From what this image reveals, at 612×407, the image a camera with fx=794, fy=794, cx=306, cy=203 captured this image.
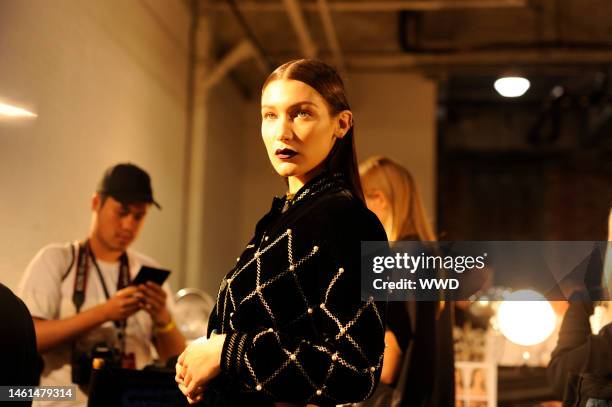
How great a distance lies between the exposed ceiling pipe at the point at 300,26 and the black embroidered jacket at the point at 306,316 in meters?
3.45

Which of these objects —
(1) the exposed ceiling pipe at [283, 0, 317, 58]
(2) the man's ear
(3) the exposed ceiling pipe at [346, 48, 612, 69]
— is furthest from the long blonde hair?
(3) the exposed ceiling pipe at [346, 48, 612, 69]

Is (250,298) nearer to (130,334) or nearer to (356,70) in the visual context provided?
(130,334)

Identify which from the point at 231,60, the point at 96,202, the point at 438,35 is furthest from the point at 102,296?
the point at 438,35

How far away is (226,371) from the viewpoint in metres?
1.08

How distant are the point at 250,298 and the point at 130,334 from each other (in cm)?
131

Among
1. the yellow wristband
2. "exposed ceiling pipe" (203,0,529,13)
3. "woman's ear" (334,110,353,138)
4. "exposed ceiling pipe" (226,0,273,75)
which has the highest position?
"exposed ceiling pipe" (203,0,529,13)

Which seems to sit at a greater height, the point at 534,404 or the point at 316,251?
the point at 316,251

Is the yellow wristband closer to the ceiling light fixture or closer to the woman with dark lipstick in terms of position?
the ceiling light fixture

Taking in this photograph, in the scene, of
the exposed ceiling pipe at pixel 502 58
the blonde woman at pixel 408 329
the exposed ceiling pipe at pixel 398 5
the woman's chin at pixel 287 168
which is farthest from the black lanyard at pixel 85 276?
the exposed ceiling pipe at pixel 502 58

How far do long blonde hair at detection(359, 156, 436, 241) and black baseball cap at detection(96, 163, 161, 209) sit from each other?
2.64 feet

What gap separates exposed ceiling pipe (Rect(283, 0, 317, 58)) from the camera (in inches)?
174

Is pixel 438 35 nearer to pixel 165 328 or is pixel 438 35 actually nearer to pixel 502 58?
pixel 502 58

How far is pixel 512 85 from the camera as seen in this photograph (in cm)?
191


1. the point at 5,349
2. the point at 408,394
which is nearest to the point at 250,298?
the point at 5,349
